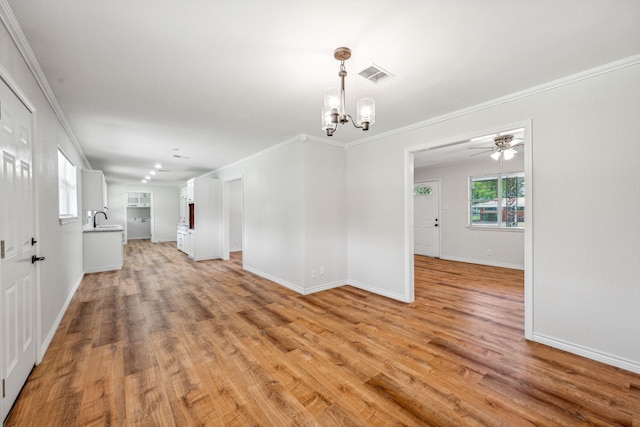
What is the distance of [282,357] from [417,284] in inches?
120

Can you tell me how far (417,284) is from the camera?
4.66m

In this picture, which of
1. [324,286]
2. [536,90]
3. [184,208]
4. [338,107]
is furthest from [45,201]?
[184,208]

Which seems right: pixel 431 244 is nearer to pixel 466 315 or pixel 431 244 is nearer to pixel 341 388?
pixel 466 315

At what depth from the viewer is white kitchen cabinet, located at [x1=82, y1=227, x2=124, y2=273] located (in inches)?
218

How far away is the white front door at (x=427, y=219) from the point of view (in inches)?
283

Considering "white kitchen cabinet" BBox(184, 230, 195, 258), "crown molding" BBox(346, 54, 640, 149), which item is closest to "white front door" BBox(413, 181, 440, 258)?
"crown molding" BBox(346, 54, 640, 149)

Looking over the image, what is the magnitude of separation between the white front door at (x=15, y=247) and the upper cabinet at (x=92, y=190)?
13.1ft

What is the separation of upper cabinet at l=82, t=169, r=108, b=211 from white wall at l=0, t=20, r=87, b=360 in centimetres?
216

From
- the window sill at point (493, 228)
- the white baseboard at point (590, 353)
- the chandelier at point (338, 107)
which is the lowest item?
the white baseboard at point (590, 353)

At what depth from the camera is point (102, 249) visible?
571cm

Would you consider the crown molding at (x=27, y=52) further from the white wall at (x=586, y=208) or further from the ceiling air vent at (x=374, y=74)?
the white wall at (x=586, y=208)

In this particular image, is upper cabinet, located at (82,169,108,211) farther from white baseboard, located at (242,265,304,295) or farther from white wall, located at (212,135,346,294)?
white wall, located at (212,135,346,294)

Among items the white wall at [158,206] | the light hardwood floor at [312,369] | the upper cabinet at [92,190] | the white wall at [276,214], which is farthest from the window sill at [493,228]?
the white wall at [158,206]

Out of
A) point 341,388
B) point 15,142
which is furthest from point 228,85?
point 341,388
